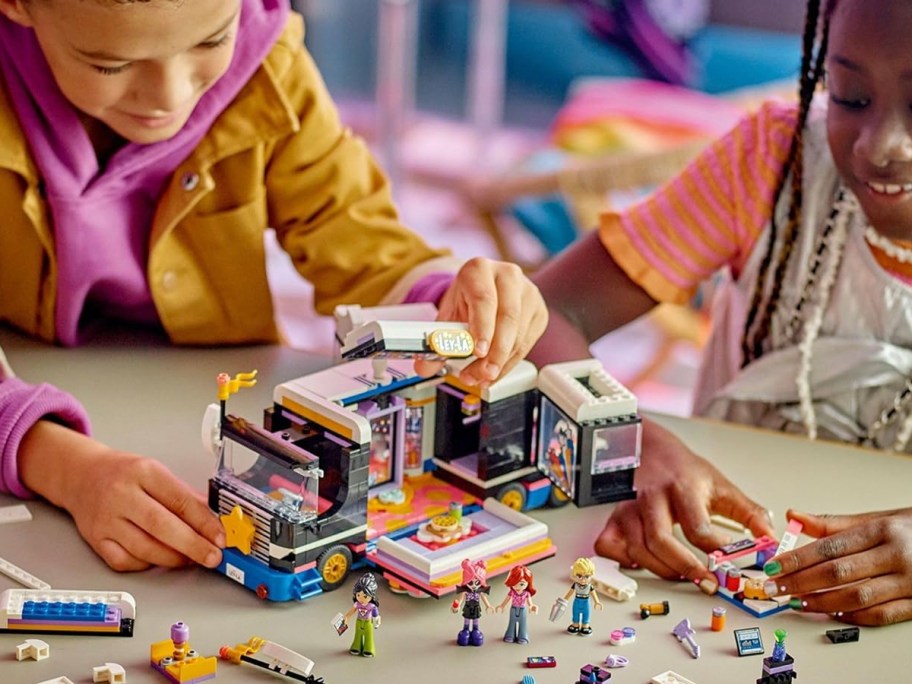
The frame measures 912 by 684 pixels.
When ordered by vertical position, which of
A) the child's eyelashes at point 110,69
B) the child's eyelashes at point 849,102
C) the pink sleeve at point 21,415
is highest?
the child's eyelashes at point 110,69

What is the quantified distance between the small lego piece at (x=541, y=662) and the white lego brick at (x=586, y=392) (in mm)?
183

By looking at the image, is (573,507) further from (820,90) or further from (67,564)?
(820,90)

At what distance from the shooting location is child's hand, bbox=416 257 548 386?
3.51 ft

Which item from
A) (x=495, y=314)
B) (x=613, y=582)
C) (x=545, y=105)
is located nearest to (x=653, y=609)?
(x=613, y=582)

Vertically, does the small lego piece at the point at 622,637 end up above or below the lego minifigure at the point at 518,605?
below

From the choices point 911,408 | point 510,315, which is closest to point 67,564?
point 510,315

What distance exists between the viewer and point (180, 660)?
91cm

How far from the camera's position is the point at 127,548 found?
1.04 m

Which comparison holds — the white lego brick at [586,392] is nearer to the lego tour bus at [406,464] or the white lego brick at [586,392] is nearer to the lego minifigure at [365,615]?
the lego tour bus at [406,464]

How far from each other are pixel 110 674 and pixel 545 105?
3579 millimetres

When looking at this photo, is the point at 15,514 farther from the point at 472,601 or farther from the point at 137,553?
the point at 472,601

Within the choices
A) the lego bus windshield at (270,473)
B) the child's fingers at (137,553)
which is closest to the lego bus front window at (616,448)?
the lego bus windshield at (270,473)

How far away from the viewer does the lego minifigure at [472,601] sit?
0.96m

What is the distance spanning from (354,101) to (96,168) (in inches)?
107
